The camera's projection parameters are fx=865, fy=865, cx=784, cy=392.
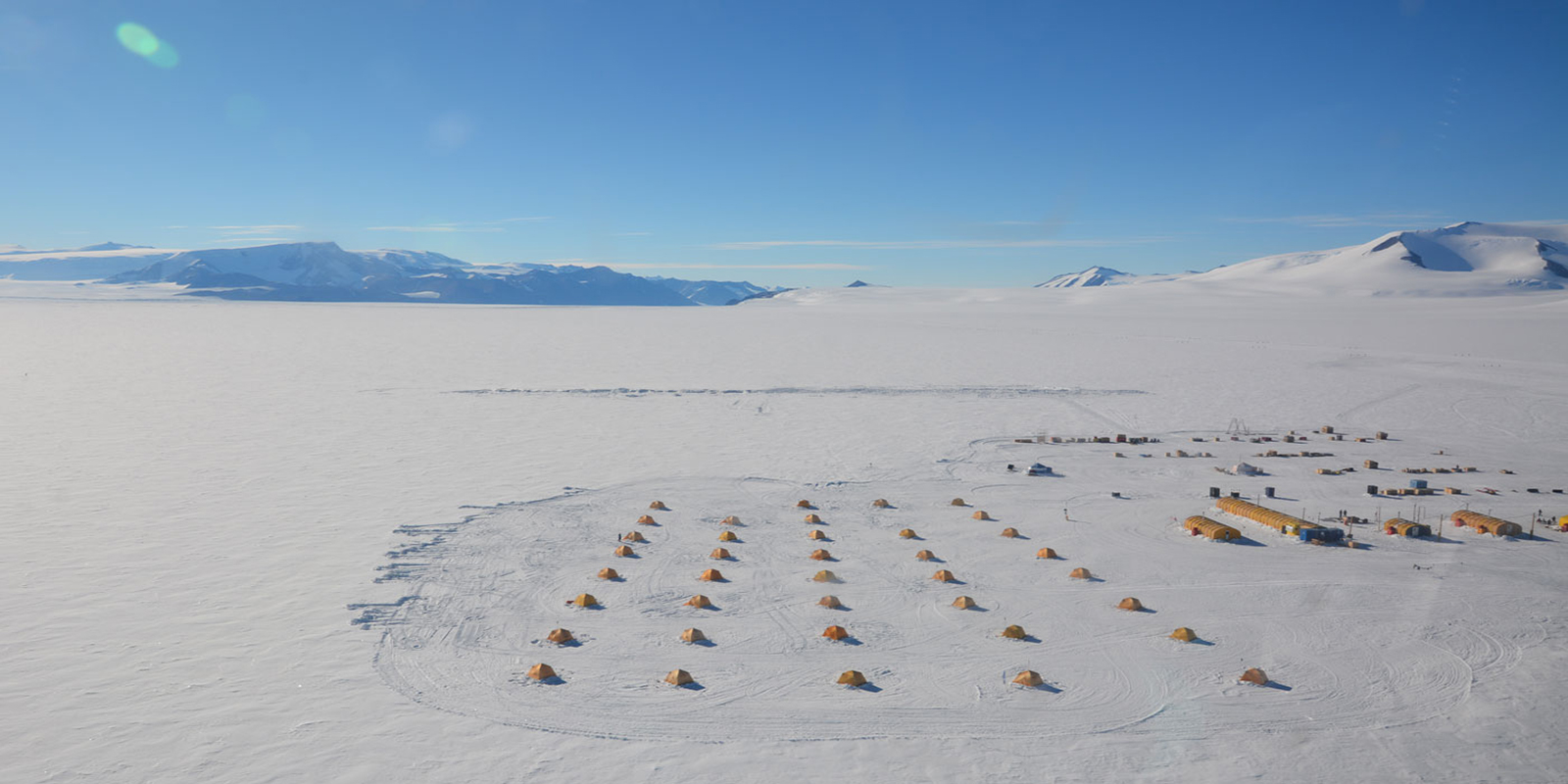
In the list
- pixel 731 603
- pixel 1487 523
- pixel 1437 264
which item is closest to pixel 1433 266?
pixel 1437 264

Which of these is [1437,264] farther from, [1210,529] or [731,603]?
[731,603]

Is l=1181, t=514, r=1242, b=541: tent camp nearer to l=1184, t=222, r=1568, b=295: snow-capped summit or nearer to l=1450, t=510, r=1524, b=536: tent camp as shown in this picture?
l=1450, t=510, r=1524, b=536: tent camp

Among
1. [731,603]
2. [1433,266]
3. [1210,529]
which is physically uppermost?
[1433,266]

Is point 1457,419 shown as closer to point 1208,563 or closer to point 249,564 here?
point 1208,563

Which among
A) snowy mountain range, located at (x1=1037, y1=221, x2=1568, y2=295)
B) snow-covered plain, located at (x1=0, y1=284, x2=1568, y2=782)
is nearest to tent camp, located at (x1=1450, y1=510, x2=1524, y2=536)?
snow-covered plain, located at (x1=0, y1=284, x2=1568, y2=782)

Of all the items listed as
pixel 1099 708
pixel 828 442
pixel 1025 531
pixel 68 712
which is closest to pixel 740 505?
pixel 1025 531

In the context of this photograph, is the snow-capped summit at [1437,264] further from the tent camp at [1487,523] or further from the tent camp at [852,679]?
the tent camp at [852,679]
